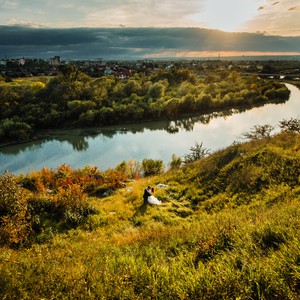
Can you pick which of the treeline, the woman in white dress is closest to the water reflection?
the treeline

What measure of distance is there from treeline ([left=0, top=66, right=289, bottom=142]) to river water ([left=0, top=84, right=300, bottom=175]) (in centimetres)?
306

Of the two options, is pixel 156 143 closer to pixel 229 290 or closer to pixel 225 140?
pixel 225 140

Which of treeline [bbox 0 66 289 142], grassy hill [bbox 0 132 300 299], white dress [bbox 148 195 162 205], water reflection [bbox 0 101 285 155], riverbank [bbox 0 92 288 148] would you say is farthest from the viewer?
treeline [bbox 0 66 289 142]

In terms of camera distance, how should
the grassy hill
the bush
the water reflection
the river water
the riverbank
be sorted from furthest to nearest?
1. the riverbank
2. the water reflection
3. the river water
4. the bush
5. the grassy hill

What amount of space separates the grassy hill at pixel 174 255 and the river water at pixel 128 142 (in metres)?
16.9

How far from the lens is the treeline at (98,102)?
45.5m

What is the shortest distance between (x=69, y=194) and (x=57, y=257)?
5.92 m

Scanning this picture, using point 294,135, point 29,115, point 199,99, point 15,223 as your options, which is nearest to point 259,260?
point 15,223

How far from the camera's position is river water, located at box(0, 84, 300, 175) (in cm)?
2961

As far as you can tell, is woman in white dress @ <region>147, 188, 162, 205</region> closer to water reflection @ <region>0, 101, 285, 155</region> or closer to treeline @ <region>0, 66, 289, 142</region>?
water reflection @ <region>0, 101, 285, 155</region>

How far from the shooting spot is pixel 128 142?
36250 millimetres

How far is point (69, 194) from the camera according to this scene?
35.2 feet

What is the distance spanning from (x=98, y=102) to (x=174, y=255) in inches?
2030

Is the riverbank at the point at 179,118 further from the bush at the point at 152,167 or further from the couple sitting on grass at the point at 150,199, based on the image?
the couple sitting on grass at the point at 150,199
